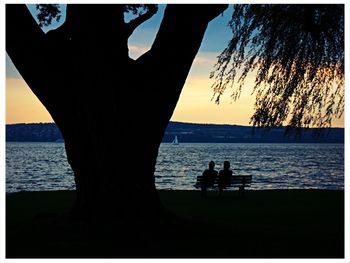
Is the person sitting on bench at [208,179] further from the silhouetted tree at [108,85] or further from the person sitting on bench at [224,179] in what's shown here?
the silhouetted tree at [108,85]

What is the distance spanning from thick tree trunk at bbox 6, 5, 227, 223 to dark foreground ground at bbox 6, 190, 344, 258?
1.82 ft

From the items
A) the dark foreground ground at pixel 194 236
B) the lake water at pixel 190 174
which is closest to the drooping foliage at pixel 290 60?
the dark foreground ground at pixel 194 236

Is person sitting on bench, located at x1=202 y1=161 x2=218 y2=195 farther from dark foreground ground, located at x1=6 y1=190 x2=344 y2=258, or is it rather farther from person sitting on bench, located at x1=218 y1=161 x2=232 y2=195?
dark foreground ground, located at x1=6 y1=190 x2=344 y2=258

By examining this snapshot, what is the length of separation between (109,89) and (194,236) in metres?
2.91

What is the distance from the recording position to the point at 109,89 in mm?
9414

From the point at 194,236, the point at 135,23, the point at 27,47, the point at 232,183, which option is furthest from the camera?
the point at 232,183

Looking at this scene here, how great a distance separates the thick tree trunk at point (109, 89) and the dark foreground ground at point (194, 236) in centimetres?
55

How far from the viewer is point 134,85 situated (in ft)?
31.4

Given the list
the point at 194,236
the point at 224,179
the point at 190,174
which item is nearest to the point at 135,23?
the point at 194,236

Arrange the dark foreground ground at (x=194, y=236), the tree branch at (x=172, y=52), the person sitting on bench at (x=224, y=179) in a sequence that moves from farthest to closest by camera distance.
A: the person sitting on bench at (x=224, y=179) < the tree branch at (x=172, y=52) < the dark foreground ground at (x=194, y=236)

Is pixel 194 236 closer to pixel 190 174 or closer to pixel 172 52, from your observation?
pixel 172 52

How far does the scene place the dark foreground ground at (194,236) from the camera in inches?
312
